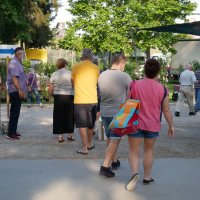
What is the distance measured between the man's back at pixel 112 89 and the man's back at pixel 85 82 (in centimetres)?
107

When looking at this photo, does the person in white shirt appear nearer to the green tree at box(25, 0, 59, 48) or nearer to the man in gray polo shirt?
A: the man in gray polo shirt

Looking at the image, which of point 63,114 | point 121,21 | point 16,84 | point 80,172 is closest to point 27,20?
point 121,21

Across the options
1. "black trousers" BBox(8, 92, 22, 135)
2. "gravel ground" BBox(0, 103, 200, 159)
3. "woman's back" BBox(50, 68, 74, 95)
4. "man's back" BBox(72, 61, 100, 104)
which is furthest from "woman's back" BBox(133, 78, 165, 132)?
"black trousers" BBox(8, 92, 22, 135)

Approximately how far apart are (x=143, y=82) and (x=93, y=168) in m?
1.77

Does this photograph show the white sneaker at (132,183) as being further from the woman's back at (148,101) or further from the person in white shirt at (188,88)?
the person in white shirt at (188,88)

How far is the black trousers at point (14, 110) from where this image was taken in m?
9.45

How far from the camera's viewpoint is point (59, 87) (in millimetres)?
9008

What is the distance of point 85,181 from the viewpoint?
633 cm

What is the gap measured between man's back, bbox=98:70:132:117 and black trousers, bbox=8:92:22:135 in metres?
3.03

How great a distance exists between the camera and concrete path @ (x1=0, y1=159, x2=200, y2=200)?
5660 millimetres

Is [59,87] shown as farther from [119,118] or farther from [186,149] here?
[119,118]

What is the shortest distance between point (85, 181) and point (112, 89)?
135cm

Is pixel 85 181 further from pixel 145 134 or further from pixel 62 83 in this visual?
pixel 62 83

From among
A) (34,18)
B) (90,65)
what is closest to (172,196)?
(90,65)
